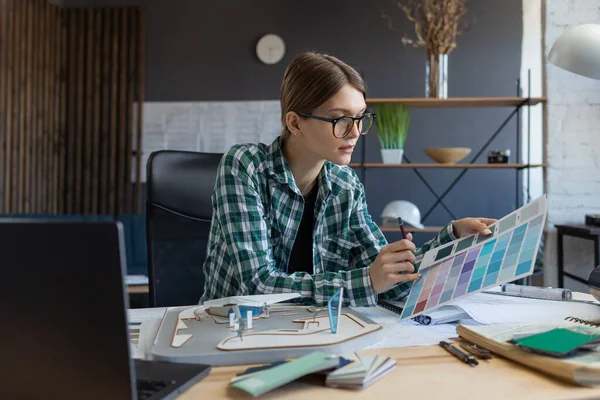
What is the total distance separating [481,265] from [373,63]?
13.0ft

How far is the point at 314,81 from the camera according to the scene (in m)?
1.40

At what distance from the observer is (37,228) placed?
0.52m

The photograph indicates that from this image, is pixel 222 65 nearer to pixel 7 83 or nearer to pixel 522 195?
pixel 7 83

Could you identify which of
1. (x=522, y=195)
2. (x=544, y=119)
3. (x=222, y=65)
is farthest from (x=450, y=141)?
(x=222, y=65)

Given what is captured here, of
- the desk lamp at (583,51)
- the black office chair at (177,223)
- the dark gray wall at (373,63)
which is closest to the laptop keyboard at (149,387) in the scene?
the black office chair at (177,223)

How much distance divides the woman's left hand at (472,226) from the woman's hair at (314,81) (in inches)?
16.3

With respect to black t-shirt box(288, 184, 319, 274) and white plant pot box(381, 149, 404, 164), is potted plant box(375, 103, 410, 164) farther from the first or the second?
black t-shirt box(288, 184, 319, 274)

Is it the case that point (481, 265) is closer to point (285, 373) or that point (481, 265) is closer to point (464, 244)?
point (464, 244)

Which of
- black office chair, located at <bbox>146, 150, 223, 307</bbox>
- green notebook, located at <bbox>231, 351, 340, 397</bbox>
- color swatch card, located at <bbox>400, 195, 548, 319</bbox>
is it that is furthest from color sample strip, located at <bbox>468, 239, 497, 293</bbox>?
black office chair, located at <bbox>146, 150, 223, 307</bbox>

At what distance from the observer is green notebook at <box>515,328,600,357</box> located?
0.76 m

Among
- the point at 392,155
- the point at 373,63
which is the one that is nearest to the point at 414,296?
the point at 392,155

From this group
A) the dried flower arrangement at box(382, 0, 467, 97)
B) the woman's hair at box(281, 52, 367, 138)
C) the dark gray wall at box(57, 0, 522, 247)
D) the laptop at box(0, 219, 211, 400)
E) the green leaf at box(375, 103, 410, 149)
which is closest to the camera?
the laptop at box(0, 219, 211, 400)

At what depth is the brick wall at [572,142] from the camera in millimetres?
3180

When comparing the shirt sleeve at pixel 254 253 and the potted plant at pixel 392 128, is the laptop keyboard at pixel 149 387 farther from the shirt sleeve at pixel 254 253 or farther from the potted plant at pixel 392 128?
the potted plant at pixel 392 128
